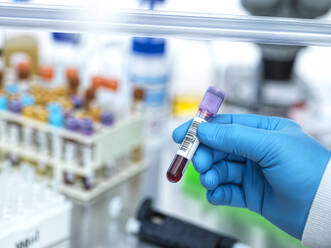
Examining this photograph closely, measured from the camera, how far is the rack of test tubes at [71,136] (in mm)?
1208

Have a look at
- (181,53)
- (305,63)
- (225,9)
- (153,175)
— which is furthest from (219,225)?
(305,63)

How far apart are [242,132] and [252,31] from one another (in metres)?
0.16

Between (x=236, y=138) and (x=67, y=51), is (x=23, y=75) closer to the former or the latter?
(x=67, y=51)

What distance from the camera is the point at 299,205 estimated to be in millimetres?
848

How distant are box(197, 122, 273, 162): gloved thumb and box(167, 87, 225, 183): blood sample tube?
0.05ft

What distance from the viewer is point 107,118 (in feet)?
4.08

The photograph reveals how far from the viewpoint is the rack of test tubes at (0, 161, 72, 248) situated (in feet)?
3.07

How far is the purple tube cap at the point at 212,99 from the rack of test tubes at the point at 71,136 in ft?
1.35

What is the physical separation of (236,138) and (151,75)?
2.48 ft

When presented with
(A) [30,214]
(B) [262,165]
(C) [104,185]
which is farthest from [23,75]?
(B) [262,165]

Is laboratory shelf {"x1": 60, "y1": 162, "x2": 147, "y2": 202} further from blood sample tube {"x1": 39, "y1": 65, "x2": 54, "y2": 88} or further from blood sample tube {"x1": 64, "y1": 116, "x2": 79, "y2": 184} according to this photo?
blood sample tube {"x1": 39, "y1": 65, "x2": 54, "y2": 88}

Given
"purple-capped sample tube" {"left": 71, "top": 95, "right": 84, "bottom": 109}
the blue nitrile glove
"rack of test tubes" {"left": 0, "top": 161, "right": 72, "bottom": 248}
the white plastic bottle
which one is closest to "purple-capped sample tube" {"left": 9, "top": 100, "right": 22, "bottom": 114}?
"purple-capped sample tube" {"left": 71, "top": 95, "right": 84, "bottom": 109}

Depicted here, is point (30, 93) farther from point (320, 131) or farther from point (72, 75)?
point (320, 131)

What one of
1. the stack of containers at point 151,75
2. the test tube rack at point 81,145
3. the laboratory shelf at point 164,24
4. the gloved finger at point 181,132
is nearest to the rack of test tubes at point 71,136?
the test tube rack at point 81,145
